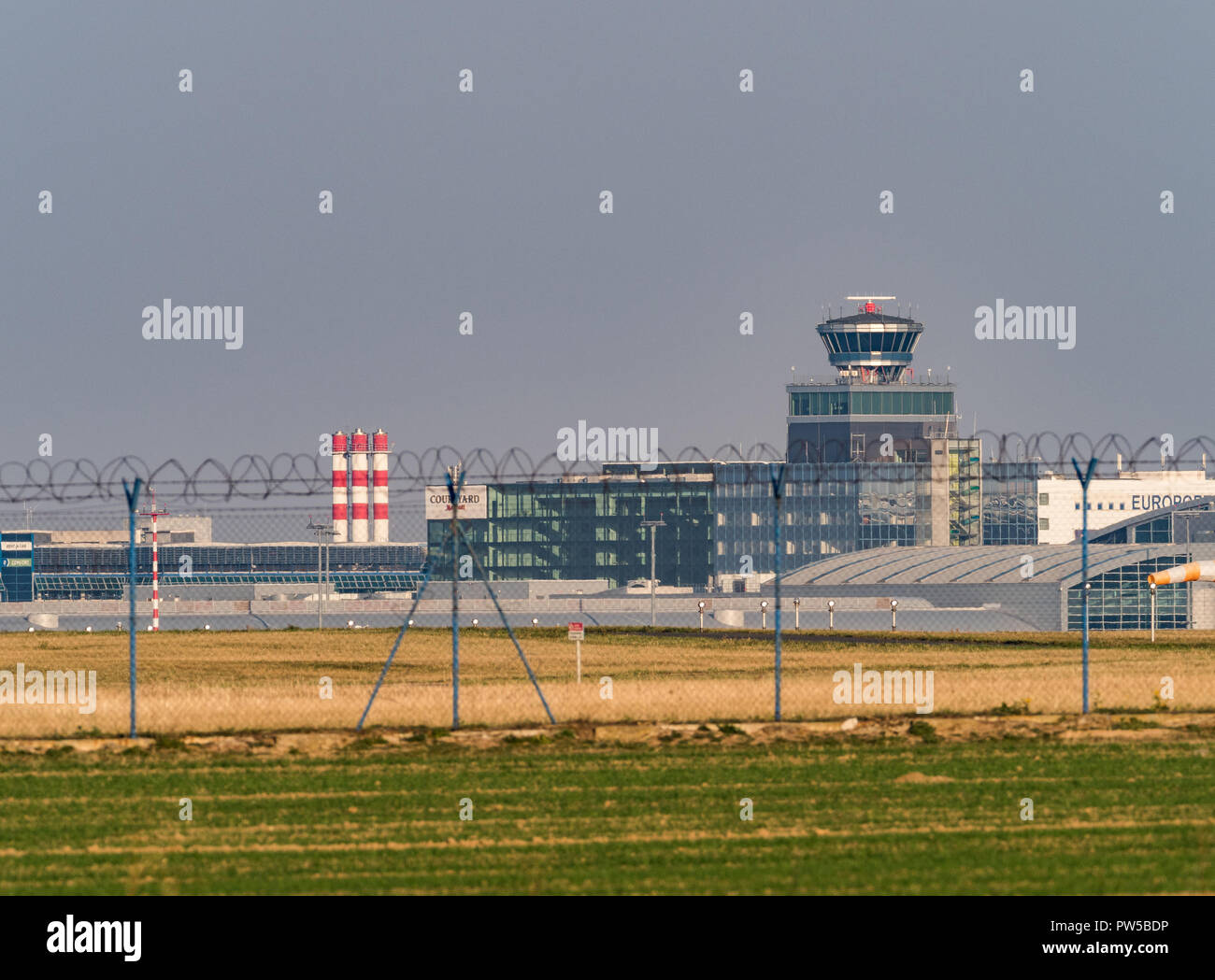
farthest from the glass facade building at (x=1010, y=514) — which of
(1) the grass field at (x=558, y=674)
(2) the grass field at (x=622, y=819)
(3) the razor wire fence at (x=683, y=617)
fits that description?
(2) the grass field at (x=622, y=819)

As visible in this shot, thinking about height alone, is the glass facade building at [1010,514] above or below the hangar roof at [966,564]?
above

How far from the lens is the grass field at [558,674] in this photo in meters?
29.5

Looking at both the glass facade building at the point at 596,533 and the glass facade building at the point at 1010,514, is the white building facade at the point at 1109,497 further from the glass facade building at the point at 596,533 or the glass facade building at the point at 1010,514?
the glass facade building at the point at 596,533

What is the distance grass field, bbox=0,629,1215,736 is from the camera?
29.5 meters

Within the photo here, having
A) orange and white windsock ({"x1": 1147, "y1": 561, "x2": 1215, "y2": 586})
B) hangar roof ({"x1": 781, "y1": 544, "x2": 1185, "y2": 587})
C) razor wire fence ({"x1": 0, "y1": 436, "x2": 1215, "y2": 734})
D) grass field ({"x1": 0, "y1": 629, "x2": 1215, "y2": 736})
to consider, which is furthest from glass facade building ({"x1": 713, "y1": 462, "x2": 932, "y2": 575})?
orange and white windsock ({"x1": 1147, "y1": 561, "x2": 1215, "y2": 586})

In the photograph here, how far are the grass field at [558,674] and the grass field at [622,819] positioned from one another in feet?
9.53

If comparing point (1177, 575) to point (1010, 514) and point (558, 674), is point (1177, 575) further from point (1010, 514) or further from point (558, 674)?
point (1010, 514)

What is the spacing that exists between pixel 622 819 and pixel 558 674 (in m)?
24.8

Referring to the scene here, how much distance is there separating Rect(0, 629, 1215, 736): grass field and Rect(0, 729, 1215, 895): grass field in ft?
9.53

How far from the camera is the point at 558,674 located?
44.8 m

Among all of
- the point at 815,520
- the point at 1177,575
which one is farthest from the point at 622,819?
the point at 815,520
